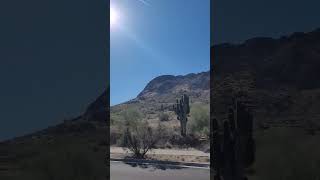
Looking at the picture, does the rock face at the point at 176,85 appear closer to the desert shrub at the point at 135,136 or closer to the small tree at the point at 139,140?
the desert shrub at the point at 135,136

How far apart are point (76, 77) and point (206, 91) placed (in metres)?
37.5

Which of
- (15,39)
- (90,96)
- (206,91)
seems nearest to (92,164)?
Answer: (90,96)

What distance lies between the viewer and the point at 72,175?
364 inches

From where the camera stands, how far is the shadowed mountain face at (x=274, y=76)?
9.05 m

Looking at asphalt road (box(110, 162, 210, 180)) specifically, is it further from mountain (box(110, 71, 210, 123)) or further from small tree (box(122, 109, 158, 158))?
mountain (box(110, 71, 210, 123))

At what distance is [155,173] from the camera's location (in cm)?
1817

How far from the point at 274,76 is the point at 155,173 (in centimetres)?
972

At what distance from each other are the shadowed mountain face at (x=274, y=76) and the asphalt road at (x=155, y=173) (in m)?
7.52

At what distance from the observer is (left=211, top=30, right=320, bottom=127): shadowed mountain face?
29.7ft

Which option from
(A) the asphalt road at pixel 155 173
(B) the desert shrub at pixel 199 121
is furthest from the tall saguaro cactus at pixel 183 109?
(A) the asphalt road at pixel 155 173

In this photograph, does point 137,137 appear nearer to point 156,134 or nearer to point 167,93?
point 156,134

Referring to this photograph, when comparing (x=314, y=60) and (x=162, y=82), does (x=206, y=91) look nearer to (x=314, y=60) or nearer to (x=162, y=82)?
(x=162, y=82)

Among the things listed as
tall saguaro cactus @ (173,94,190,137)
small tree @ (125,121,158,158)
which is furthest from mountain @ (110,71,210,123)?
tall saguaro cactus @ (173,94,190,137)

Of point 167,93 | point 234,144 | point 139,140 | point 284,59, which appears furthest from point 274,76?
point 167,93
